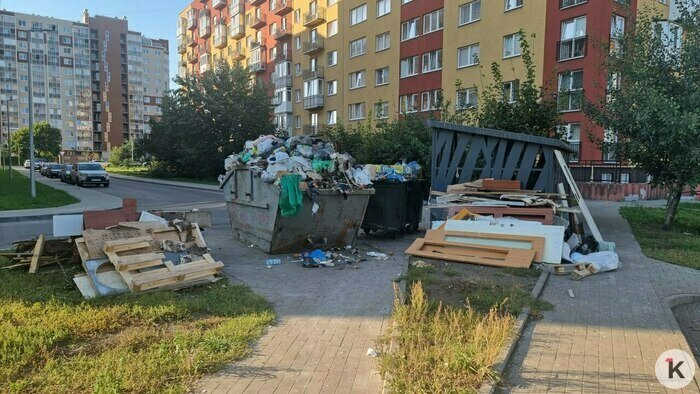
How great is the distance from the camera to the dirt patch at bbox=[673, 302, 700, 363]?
4512 millimetres

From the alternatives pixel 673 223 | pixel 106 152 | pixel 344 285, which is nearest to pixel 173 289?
pixel 344 285

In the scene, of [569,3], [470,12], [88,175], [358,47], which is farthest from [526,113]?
[358,47]

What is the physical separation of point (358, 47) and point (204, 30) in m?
36.8

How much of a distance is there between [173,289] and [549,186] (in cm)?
737

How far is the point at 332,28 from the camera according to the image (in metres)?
41.6

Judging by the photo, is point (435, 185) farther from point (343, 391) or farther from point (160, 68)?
point (160, 68)

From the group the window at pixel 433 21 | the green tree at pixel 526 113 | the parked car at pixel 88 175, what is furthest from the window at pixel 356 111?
the green tree at pixel 526 113

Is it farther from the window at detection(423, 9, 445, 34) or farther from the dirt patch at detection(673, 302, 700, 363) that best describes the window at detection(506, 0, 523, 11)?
the dirt patch at detection(673, 302, 700, 363)

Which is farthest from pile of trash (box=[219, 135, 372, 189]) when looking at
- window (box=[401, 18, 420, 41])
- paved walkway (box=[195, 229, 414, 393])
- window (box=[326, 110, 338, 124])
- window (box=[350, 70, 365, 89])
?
window (box=[326, 110, 338, 124])

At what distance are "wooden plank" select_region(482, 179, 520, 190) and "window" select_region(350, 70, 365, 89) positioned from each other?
30.5 m

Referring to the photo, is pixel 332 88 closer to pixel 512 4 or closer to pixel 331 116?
pixel 331 116

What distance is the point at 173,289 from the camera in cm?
565

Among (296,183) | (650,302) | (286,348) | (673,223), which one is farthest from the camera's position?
(673,223)

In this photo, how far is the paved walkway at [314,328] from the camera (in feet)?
11.1
